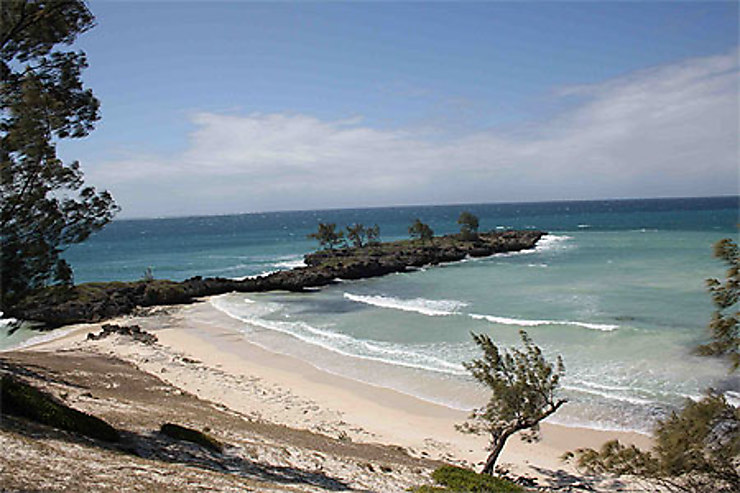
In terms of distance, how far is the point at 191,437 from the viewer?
1300cm

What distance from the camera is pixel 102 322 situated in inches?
1794

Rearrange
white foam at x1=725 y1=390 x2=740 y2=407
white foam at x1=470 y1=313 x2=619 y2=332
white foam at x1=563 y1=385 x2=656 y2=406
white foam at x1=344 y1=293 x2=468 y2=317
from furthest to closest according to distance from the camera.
Answer: white foam at x1=344 y1=293 x2=468 y2=317, white foam at x1=470 y1=313 x2=619 y2=332, white foam at x1=563 y1=385 x2=656 y2=406, white foam at x1=725 y1=390 x2=740 y2=407

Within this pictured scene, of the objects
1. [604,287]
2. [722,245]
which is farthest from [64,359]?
[604,287]

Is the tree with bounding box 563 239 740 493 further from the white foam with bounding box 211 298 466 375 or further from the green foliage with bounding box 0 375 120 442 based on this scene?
the white foam with bounding box 211 298 466 375

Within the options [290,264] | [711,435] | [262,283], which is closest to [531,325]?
[711,435]

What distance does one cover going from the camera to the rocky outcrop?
131 feet

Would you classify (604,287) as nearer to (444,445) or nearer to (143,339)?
(444,445)

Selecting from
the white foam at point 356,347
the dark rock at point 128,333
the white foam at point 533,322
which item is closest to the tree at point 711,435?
the white foam at point 356,347

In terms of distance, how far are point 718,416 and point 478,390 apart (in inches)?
573

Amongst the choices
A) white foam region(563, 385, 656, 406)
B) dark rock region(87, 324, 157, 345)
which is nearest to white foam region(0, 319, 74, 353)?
dark rock region(87, 324, 157, 345)

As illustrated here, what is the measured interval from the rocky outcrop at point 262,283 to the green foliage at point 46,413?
1872mm

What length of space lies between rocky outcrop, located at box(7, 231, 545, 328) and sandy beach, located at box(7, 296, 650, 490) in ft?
23.3

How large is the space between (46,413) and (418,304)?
126ft

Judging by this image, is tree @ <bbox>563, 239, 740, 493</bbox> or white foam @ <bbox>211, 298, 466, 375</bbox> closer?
tree @ <bbox>563, 239, 740, 493</bbox>
